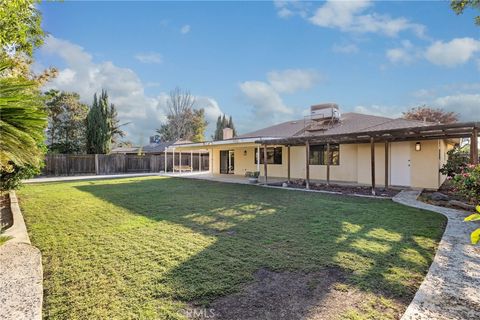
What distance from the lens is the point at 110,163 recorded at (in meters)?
24.0

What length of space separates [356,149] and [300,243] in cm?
1124

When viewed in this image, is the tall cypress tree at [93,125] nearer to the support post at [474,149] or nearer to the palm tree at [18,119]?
the palm tree at [18,119]

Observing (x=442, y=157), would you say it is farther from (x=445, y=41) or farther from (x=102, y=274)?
(x=102, y=274)

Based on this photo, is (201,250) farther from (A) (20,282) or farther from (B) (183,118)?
(B) (183,118)

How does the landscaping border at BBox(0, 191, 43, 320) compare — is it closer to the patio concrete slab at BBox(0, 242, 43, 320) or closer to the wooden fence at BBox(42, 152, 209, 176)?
the patio concrete slab at BBox(0, 242, 43, 320)

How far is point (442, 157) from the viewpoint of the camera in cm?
1263

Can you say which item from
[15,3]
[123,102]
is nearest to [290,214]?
[15,3]

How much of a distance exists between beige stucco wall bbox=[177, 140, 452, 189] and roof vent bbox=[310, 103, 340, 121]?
284 centimetres

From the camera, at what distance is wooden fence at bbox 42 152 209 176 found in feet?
69.6

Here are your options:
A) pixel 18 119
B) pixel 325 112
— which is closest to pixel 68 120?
pixel 325 112

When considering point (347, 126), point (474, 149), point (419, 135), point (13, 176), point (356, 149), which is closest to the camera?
point (13, 176)

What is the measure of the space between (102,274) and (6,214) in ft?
18.6

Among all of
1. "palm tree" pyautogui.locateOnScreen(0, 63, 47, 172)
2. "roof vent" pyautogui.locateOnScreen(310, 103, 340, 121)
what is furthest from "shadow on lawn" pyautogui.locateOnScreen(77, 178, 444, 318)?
"roof vent" pyautogui.locateOnScreen(310, 103, 340, 121)

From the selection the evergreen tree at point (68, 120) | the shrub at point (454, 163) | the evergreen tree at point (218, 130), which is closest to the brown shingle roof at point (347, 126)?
the shrub at point (454, 163)
